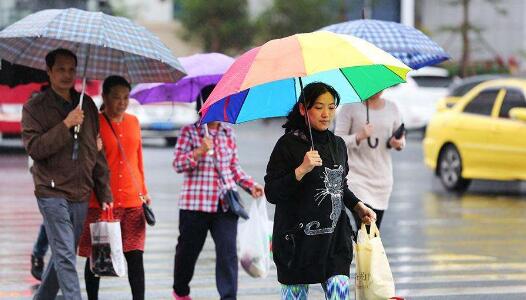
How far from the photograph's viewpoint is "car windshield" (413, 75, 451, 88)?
115 ft

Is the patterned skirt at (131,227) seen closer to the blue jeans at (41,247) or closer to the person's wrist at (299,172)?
the blue jeans at (41,247)

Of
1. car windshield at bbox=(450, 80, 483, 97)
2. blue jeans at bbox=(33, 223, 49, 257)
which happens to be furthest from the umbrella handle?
car windshield at bbox=(450, 80, 483, 97)

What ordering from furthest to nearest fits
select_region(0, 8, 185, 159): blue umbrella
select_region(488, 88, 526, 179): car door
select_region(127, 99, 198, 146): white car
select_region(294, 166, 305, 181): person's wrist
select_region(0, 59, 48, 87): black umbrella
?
select_region(127, 99, 198, 146): white car
select_region(488, 88, 526, 179): car door
select_region(0, 59, 48, 87): black umbrella
select_region(0, 8, 185, 159): blue umbrella
select_region(294, 166, 305, 181): person's wrist

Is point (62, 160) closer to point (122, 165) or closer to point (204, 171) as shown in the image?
point (122, 165)

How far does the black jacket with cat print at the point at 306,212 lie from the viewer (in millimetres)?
6664

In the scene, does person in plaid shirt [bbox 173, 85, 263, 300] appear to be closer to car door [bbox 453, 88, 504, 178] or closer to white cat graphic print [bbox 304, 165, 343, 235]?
white cat graphic print [bbox 304, 165, 343, 235]

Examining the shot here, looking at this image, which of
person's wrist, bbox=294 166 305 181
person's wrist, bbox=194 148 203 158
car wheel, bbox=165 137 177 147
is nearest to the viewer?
person's wrist, bbox=294 166 305 181

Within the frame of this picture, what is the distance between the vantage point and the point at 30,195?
59.3 feet

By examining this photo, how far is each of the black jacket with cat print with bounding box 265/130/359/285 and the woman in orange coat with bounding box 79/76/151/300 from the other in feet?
6.73

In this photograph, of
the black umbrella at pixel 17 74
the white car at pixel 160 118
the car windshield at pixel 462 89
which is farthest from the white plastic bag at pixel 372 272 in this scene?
the white car at pixel 160 118

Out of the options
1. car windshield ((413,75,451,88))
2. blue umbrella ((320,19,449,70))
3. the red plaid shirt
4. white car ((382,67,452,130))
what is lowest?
white car ((382,67,452,130))

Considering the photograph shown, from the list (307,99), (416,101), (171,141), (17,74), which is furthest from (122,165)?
(416,101)

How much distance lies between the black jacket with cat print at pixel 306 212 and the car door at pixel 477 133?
1215 centimetres

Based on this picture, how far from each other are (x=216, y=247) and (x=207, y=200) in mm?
337
